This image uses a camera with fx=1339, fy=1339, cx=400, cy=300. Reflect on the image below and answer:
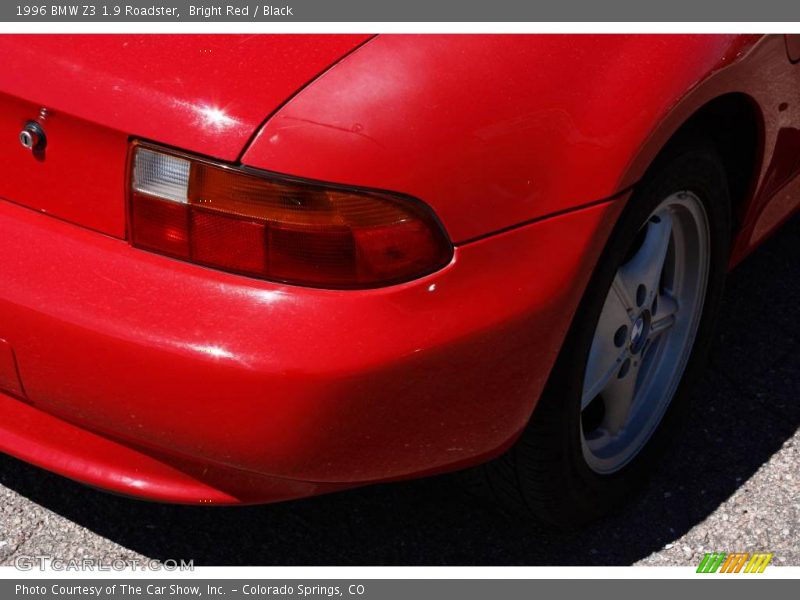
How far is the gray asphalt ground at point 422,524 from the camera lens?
2.95 m

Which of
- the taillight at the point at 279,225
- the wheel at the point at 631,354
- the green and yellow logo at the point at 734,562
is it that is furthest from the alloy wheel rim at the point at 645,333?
the taillight at the point at 279,225

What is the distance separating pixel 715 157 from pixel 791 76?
0.30 m

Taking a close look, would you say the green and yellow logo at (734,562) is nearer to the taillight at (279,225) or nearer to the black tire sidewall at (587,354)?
the black tire sidewall at (587,354)

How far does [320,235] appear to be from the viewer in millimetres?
2256

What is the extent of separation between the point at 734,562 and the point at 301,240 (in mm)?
1367

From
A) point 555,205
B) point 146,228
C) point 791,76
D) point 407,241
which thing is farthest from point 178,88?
point 791,76

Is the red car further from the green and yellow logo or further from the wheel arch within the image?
the green and yellow logo

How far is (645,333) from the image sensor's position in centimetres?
308

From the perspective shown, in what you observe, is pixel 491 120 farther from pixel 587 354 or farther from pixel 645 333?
pixel 645 333

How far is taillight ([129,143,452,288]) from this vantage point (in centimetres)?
223

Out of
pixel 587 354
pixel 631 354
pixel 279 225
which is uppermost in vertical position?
pixel 279 225

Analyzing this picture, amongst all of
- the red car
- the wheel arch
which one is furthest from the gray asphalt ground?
the wheel arch

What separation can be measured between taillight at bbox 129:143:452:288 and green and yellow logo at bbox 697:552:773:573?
1.14m

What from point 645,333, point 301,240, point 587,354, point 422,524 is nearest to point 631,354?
point 645,333
